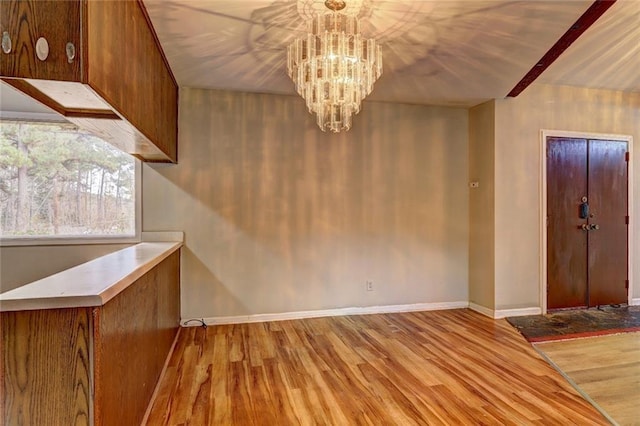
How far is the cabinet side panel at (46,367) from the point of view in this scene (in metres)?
1.18

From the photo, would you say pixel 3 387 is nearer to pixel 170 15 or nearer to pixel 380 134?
pixel 170 15

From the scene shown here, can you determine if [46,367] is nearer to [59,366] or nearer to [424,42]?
[59,366]

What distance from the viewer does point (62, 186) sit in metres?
3.54

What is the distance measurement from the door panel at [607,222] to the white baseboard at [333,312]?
1.71 metres

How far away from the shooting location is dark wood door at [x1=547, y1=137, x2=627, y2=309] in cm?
417

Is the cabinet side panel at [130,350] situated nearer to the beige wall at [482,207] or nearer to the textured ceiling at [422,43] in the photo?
the textured ceiling at [422,43]

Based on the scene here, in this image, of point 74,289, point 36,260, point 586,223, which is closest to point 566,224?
point 586,223

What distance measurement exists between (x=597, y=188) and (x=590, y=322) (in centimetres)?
169

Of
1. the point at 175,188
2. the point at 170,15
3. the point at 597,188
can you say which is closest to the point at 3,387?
the point at 170,15

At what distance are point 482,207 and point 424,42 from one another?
2.19 meters

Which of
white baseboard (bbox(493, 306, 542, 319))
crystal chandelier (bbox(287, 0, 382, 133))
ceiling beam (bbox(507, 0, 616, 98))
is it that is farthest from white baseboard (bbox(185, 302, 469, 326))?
ceiling beam (bbox(507, 0, 616, 98))

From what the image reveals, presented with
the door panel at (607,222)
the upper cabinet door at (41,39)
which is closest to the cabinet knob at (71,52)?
the upper cabinet door at (41,39)

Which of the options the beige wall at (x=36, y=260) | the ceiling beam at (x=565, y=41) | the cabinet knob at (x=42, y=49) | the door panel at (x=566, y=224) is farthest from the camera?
the door panel at (x=566, y=224)

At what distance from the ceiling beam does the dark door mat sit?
8.54 feet
